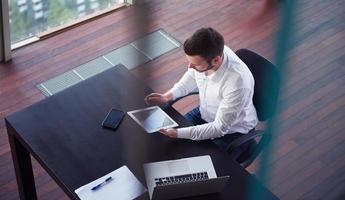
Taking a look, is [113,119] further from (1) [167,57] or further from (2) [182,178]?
(1) [167,57]

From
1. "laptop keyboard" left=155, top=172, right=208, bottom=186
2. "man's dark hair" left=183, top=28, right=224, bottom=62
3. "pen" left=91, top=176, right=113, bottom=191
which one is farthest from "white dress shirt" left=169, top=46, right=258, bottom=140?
"pen" left=91, top=176, right=113, bottom=191

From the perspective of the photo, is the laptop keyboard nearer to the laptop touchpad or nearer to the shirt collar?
the laptop touchpad

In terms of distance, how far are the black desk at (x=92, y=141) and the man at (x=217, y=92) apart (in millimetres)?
62

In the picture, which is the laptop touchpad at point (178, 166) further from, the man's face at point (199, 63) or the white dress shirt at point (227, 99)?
the man's face at point (199, 63)

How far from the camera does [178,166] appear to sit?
191 centimetres

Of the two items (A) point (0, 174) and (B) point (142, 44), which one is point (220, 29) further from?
(B) point (142, 44)

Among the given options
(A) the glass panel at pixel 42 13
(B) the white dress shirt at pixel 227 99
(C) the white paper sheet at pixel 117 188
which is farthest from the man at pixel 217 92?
(A) the glass panel at pixel 42 13

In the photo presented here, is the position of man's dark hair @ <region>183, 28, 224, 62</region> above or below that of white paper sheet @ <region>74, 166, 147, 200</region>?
above

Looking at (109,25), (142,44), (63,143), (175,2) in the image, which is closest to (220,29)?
(175,2)

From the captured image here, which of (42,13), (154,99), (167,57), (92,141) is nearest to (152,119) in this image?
(154,99)

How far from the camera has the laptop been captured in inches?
67.9

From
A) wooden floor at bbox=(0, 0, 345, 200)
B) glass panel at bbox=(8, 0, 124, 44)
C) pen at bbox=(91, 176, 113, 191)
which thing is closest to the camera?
pen at bbox=(91, 176, 113, 191)

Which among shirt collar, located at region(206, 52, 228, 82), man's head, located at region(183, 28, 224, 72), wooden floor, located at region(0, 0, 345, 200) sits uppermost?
man's head, located at region(183, 28, 224, 72)

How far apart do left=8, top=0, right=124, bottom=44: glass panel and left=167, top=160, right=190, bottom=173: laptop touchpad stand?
204 centimetres
